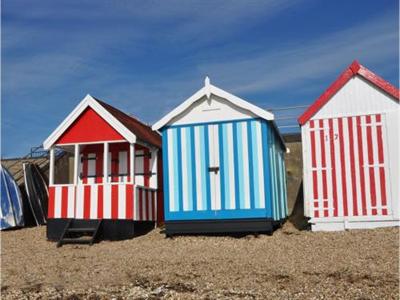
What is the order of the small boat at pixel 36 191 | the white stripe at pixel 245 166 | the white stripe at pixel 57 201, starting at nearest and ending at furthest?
the white stripe at pixel 245 166, the white stripe at pixel 57 201, the small boat at pixel 36 191

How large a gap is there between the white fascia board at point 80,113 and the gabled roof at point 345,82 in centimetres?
451

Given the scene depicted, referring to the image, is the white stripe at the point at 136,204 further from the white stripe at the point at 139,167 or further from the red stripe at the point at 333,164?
the red stripe at the point at 333,164

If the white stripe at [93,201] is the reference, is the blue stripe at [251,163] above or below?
above

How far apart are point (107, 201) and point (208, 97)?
3.70m

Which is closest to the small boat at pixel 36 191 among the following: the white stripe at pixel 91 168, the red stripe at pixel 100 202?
the white stripe at pixel 91 168

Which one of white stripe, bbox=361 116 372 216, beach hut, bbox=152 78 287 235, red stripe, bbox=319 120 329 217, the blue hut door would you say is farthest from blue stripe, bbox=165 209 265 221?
white stripe, bbox=361 116 372 216

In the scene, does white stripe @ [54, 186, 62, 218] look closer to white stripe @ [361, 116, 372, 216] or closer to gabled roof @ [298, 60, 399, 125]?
gabled roof @ [298, 60, 399, 125]

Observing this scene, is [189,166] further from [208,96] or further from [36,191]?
[36,191]

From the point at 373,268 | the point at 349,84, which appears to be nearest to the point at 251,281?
the point at 373,268

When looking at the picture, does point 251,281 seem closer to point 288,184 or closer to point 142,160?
point 142,160

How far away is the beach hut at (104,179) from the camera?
40.9 feet

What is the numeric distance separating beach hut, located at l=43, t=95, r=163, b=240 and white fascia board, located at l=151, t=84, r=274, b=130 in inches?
52.4

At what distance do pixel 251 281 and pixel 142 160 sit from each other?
8136 millimetres

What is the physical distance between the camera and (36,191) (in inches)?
627
